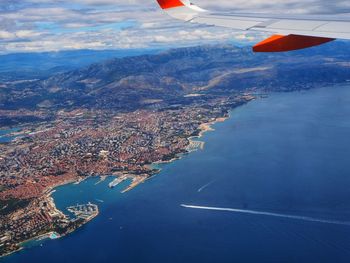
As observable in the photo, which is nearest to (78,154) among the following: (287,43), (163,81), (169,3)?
(169,3)

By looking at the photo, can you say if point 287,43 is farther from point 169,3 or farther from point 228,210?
point 228,210

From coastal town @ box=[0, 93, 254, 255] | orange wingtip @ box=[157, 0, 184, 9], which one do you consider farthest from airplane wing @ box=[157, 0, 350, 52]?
coastal town @ box=[0, 93, 254, 255]

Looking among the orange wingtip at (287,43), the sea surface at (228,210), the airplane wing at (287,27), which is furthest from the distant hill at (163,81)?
the orange wingtip at (287,43)

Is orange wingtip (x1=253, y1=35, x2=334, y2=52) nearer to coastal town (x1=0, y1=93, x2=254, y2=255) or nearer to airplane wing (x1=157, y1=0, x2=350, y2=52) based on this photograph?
airplane wing (x1=157, y1=0, x2=350, y2=52)

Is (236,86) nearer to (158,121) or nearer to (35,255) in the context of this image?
(158,121)

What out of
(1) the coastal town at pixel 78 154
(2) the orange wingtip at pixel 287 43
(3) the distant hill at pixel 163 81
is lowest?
(1) the coastal town at pixel 78 154

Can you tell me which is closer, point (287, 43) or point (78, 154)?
point (287, 43)

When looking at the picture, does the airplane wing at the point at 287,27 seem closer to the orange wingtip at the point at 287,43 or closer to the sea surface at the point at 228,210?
the orange wingtip at the point at 287,43
